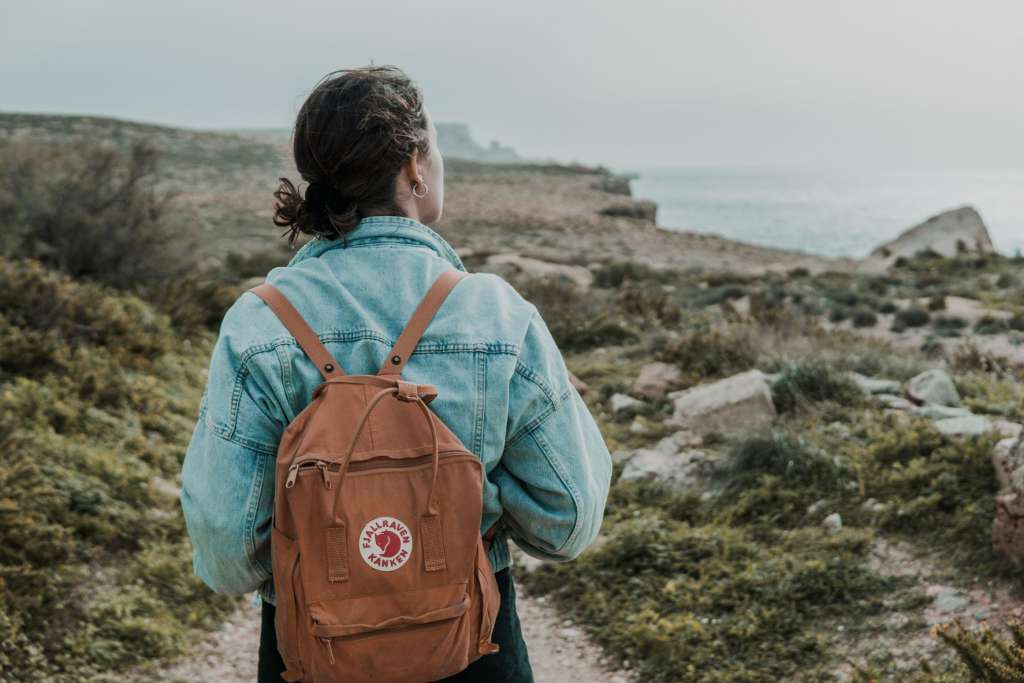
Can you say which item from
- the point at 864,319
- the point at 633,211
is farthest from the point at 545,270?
the point at 633,211

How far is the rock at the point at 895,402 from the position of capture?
20.4 feet

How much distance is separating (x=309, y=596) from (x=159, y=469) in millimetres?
4928

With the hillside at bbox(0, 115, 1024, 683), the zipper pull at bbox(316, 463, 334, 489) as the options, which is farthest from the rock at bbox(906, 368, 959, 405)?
the zipper pull at bbox(316, 463, 334, 489)

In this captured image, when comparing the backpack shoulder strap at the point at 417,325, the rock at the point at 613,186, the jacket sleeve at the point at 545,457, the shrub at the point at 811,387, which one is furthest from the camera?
the rock at the point at 613,186

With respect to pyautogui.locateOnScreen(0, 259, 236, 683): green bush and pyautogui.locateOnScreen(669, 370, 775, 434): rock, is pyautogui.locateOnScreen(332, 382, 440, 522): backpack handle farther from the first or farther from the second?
pyautogui.locateOnScreen(669, 370, 775, 434): rock

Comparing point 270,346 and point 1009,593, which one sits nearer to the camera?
point 270,346

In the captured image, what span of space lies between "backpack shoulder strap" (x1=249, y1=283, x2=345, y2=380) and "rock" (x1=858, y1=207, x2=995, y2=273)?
21383 mm

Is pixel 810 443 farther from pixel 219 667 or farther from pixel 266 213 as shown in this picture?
pixel 266 213

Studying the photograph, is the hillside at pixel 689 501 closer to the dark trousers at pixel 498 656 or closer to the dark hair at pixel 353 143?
the dark hair at pixel 353 143

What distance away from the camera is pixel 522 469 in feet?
5.62

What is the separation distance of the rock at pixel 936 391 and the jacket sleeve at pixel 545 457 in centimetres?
521

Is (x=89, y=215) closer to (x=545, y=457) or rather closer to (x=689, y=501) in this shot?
(x=689, y=501)

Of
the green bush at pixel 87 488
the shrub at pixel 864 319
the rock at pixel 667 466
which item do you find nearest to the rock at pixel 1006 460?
the rock at pixel 667 466


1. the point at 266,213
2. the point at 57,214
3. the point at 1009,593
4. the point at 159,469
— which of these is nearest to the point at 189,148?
the point at 266,213
